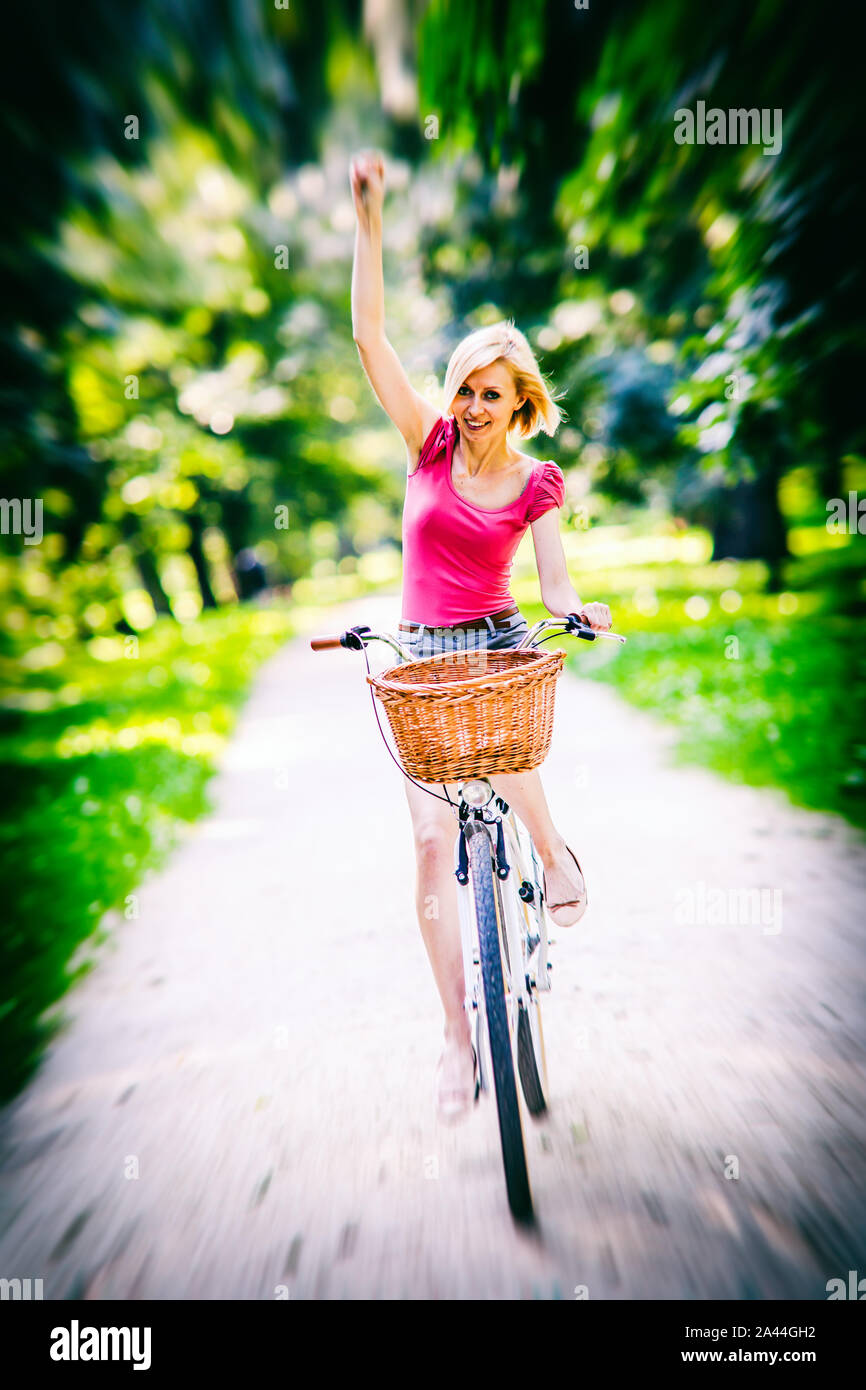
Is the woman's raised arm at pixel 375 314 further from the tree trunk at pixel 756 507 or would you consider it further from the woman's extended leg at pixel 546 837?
the tree trunk at pixel 756 507

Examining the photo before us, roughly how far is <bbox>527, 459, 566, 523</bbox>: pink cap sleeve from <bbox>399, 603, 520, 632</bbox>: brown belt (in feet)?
1.09

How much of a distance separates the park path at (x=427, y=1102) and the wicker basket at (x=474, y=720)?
48.3 inches

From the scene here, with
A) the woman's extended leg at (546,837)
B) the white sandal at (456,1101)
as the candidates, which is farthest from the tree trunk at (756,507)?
the white sandal at (456,1101)

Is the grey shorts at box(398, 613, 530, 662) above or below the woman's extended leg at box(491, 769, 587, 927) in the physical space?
above

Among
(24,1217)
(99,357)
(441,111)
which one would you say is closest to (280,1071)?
(24,1217)

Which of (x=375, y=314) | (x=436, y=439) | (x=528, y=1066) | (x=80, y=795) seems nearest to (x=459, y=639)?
(x=436, y=439)

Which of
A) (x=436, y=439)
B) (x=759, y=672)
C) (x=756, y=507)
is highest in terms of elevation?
(x=756, y=507)

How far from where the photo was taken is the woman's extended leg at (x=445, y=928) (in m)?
2.36

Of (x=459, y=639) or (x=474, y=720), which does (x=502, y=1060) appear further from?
(x=459, y=639)

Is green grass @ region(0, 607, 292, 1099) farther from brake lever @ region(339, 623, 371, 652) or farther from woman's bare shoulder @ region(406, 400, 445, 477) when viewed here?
woman's bare shoulder @ region(406, 400, 445, 477)

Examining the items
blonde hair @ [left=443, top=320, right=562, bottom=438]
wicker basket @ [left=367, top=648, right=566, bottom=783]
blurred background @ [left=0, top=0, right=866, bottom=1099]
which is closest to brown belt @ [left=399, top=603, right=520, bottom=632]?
wicker basket @ [left=367, top=648, right=566, bottom=783]

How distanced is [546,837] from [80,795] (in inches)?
173

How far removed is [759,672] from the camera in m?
7.44

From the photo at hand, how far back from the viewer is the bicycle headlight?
2.26 m
